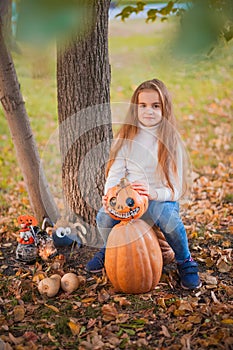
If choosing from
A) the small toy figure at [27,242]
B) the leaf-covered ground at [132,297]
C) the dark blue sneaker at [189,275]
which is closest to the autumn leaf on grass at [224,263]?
the leaf-covered ground at [132,297]

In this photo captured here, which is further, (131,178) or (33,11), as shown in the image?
(131,178)

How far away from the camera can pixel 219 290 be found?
10.4ft

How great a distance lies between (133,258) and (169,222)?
14.0 inches

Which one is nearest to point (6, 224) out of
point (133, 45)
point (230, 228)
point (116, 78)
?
point (230, 228)

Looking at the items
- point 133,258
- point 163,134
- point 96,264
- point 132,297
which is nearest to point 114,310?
point 132,297

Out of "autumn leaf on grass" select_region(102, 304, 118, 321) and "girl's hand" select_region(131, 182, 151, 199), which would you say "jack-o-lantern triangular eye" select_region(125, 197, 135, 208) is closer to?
"girl's hand" select_region(131, 182, 151, 199)

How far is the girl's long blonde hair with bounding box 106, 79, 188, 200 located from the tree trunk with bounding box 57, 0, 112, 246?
0.99 ft

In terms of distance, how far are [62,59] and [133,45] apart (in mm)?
6547

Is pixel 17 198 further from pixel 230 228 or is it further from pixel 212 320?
pixel 212 320

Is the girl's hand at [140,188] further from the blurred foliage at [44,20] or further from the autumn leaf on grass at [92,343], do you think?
the blurred foliage at [44,20]

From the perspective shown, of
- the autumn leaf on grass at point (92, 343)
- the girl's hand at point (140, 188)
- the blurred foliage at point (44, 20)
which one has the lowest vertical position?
the autumn leaf on grass at point (92, 343)

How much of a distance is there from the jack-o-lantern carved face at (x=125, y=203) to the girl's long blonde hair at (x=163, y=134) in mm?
313

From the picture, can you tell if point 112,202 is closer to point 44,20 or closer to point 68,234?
point 68,234

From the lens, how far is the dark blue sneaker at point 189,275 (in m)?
3.18
